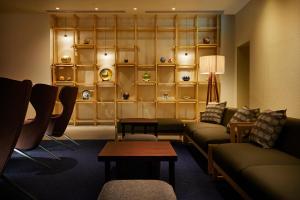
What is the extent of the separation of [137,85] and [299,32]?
3989 millimetres

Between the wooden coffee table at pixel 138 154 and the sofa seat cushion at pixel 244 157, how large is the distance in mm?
458

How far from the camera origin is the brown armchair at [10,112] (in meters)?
1.83

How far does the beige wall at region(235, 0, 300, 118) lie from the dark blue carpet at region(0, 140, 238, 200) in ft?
4.73

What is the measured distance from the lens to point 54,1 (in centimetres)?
588

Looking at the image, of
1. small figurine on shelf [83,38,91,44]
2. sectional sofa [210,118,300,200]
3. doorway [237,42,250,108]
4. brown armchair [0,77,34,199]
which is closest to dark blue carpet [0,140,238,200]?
sectional sofa [210,118,300,200]

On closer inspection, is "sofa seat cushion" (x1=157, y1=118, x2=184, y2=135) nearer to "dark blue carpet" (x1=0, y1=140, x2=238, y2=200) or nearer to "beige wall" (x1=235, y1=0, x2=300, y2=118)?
"dark blue carpet" (x1=0, y1=140, x2=238, y2=200)

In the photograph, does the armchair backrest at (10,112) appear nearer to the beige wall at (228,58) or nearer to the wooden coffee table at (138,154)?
the wooden coffee table at (138,154)

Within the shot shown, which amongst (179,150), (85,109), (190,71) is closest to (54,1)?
(85,109)

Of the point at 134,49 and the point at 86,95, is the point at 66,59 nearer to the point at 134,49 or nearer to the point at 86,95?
the point at 86,95

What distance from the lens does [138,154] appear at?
7.67ft

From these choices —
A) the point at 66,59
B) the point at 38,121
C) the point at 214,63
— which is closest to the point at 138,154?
the point at 38,121

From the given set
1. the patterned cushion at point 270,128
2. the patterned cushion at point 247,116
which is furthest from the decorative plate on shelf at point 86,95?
the patterned cushion at point 270,128

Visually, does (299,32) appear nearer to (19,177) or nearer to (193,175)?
(193,175)

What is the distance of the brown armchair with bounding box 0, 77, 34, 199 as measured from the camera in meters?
1.83
